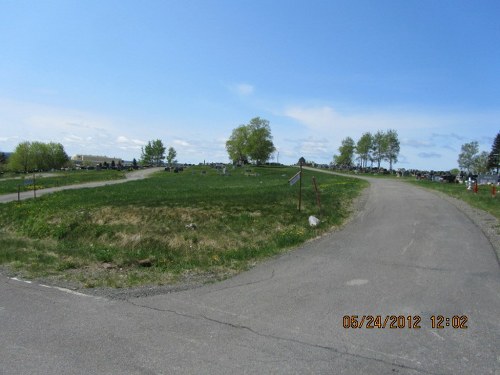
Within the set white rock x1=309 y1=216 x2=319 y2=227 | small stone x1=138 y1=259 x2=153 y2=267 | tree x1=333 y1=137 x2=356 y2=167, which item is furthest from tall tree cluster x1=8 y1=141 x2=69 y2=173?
small stone x1=138 y1=259 x2=153 y2=267

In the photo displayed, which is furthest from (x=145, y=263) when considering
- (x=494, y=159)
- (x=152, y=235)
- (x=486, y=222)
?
(x=494, y=159)

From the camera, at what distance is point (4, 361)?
185 inches

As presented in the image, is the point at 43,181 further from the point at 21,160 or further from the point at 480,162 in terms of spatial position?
the point at 480,162

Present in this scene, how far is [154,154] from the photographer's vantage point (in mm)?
126000

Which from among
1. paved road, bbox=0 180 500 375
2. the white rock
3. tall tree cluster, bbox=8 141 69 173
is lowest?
paved road, bbox=0 180 500 375

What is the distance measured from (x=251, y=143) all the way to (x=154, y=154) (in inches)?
1523

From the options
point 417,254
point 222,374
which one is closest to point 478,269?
point 417,254

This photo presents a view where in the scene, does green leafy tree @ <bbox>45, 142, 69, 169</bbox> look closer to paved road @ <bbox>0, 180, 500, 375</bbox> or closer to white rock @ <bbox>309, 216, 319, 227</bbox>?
white rock @ <bbox>309, 216, 319, 227</bbox>

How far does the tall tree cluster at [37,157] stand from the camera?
106 metres

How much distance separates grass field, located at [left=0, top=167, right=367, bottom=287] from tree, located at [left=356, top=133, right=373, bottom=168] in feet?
259

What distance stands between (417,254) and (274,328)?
19.4 ft

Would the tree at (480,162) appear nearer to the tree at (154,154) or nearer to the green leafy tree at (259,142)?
the green leafy tree at (259,142)

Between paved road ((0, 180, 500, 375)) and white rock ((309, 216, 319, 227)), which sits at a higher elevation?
white rock ((309, 216, 319, 227))

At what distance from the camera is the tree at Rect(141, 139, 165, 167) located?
12506 cm
